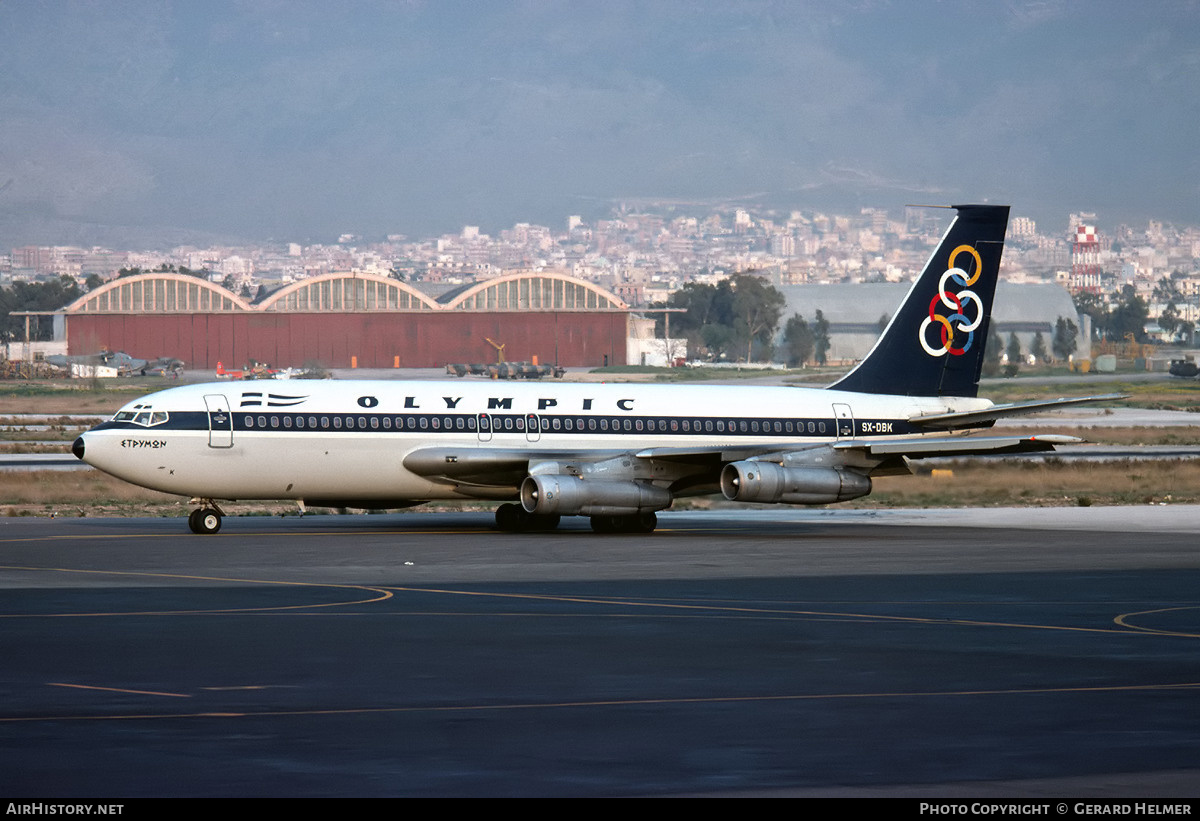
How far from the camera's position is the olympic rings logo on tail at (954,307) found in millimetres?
49156

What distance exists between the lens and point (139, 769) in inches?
560

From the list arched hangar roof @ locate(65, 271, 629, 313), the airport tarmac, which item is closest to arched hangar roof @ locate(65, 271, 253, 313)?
arched hangar roof @ locate(65, 271, 629, 313)

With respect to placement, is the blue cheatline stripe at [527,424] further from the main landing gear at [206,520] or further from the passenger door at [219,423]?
the main landing gear at [206,520]

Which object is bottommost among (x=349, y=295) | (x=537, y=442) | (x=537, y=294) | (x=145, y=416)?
(x=537, y=442)

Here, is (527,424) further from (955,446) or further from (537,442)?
(955,446)

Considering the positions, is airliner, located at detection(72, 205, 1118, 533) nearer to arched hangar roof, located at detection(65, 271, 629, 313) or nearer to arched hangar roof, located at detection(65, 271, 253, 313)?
arched hangar roof, located at detection(65, 271, 629, 313)

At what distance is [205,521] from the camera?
4150 centimetres

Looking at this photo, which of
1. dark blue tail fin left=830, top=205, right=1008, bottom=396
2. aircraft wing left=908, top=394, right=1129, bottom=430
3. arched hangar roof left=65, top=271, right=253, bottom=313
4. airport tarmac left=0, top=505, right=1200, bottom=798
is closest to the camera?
airport tarmac left=0, top=505, right=1200, bottom=798

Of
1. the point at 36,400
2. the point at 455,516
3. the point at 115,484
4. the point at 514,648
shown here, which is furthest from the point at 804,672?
the point at 36,400

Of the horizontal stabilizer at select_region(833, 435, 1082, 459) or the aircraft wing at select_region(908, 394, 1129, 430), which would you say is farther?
the aircraft wing at select_region(908, 394, 1129, 430)

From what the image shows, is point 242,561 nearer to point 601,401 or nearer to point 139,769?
point 601,401

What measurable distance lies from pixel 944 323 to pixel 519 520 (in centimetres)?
1389

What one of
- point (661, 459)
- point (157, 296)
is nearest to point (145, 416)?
point (661, 459)

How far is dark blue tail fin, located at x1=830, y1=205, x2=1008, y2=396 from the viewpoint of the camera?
4891 centimetres
